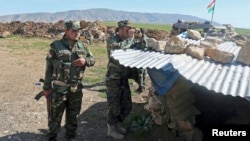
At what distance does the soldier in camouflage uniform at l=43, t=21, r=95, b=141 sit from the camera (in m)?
5.05

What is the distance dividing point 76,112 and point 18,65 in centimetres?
850

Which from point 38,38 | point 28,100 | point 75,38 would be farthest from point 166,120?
point 38,38

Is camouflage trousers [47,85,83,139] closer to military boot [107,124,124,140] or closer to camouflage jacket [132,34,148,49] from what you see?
military boot [107,124,124,140]

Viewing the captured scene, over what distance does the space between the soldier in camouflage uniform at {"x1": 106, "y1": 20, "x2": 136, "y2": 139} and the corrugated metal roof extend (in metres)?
0.29

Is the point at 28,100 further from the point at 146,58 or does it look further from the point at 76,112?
the point at 146,58

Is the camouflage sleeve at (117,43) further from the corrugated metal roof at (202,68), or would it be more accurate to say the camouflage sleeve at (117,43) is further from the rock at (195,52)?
the rock at (195,52)

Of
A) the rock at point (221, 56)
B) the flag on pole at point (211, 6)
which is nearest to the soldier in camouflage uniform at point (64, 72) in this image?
the rock at point (221, 56)

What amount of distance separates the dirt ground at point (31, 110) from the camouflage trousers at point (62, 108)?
664 millimetres

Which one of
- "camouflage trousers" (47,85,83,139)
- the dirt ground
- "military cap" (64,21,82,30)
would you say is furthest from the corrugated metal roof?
the dirt ground

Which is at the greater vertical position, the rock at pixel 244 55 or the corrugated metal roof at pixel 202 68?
the rock at pixel 244 55

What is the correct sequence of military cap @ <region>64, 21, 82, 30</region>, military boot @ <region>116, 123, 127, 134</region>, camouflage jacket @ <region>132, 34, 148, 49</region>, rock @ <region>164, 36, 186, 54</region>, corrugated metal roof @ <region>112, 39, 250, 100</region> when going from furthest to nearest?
military boot @ <region>116, 123, 127, 134</region>
camouflage jacket @ <region>132, 34, 148, 49</region>
rock @ <region>164, 36, 186, 54</region>
military cap @ <region>64, 21, 82, 30</region>
corrugated metal roof @ <region>112, 39, 250, 100</region>

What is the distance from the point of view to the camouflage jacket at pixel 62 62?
504cm

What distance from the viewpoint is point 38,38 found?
25031 millimetres

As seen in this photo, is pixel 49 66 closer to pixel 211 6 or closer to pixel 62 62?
pixel 62 62
